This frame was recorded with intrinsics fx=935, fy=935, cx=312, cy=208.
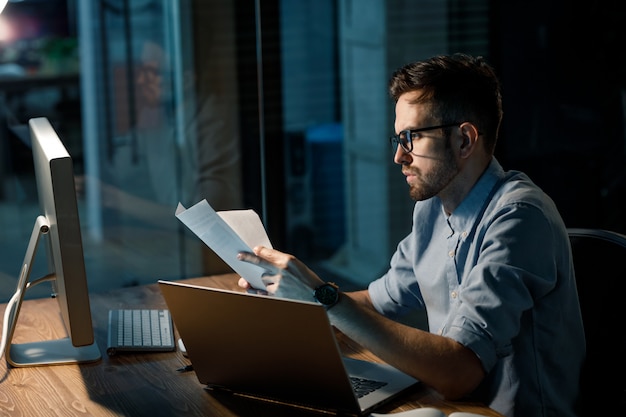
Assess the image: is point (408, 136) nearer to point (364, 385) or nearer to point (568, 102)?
point (364, 385)

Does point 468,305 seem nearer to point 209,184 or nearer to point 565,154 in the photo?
point 209,184

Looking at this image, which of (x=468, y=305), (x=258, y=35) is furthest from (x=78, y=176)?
(x=468, y=305)

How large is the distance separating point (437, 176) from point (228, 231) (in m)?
0.46

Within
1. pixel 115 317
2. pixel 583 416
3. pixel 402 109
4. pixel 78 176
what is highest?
pixel 402 109

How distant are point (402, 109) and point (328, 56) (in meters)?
1.75

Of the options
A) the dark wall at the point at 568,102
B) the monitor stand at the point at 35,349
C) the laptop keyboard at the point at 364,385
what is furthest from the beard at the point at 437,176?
the dark wall at the point at 568,102

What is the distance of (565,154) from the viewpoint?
3.84 metres

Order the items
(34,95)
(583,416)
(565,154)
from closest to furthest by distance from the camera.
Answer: (583,416), (34,95), (565,154)

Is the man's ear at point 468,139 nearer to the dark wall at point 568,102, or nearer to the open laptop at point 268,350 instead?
the open laptop at point 268,350

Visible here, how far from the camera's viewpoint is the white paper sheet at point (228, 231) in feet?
5.59

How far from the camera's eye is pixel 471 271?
1.76 metres

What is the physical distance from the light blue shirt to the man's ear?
60 millimetres

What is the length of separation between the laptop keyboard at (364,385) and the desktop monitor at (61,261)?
0.52 m

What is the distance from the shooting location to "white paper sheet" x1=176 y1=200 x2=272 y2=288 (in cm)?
170
